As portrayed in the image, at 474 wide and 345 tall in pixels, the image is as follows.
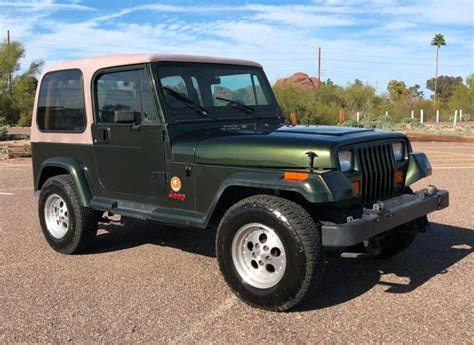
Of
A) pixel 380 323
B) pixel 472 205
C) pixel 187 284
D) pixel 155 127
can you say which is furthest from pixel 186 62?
pixel 472 205

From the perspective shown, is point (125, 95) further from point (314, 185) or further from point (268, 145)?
point (314, 185)

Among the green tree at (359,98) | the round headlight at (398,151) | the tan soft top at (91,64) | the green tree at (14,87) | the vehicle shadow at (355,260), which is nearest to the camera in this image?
the vehicle shadow at (355,260)

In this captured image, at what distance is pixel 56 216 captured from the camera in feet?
19.8

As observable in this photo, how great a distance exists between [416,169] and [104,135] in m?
2.96

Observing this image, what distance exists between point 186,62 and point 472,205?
517 centimetres

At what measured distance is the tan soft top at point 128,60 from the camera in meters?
5.02

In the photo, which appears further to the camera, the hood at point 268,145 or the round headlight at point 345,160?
the round headlight at point 345,160

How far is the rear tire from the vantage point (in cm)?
565

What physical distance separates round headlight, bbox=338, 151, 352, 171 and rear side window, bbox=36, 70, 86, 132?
275 cm

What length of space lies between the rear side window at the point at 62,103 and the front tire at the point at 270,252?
7.33ft

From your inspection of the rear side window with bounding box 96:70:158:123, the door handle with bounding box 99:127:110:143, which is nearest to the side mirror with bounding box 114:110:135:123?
the rear side window with bounding box 96:70:158:123

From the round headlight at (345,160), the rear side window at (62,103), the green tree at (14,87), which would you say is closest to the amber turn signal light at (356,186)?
the round headlight at (345,160)

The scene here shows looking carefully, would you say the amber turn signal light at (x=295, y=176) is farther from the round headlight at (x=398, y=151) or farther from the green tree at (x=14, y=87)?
the green tree at (x=14, y=87)

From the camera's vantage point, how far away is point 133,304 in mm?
4363
